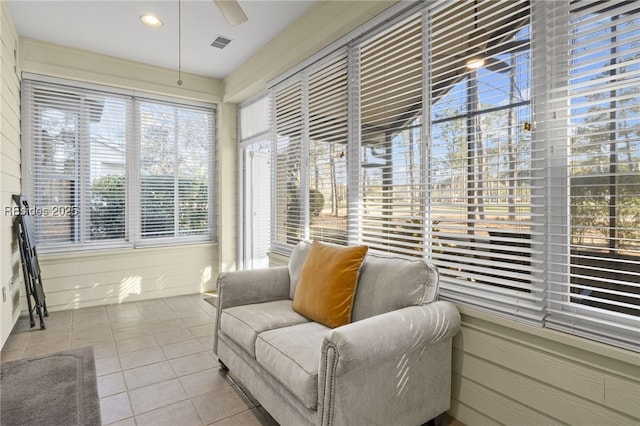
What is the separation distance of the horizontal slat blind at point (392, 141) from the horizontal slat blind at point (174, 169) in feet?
9.91

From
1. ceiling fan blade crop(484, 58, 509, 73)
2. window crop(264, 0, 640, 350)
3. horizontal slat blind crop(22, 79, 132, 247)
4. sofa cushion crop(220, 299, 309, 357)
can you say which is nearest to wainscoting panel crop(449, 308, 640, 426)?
window crop(264, 0, 640, 350)

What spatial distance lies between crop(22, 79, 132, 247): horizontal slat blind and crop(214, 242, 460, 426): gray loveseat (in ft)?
9.37

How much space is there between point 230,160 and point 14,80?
2.43 meters

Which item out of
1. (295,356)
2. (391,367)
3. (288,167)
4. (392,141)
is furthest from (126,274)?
(391,367)

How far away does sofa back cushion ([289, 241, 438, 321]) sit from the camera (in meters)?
1.98

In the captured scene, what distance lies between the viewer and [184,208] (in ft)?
16.4

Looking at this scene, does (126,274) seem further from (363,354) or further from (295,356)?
(363,354)

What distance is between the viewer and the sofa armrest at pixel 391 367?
1525 millimetres

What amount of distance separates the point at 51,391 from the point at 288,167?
2.69 meters

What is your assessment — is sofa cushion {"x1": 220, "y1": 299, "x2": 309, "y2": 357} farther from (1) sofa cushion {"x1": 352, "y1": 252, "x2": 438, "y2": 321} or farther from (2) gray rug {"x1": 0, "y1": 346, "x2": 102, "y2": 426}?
(2) gray rug {"x1": 0, "y1": 346, "x2": 102, "y2": 426}

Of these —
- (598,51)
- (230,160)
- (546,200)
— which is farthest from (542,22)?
(230,160)

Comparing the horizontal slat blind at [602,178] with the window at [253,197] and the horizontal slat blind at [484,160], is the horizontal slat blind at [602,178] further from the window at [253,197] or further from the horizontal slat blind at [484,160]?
the window at [253,197]

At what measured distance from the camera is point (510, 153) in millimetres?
1882

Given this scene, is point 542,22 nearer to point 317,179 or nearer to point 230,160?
point 317,179
